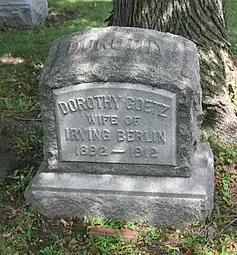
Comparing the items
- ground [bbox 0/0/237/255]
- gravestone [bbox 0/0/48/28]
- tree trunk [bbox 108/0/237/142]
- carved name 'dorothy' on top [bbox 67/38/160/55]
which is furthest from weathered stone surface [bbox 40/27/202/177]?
gravestone [bbox 0/0/48/28]

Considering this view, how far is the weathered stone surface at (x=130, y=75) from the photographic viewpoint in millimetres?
3502

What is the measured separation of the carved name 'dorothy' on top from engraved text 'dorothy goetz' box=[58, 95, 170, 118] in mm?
303

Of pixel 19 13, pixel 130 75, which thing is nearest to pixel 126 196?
pixel 130 75

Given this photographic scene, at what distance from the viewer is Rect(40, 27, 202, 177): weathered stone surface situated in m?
3.50

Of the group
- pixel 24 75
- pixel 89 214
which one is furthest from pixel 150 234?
pixel 24 75

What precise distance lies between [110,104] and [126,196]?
595mm

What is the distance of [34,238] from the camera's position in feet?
12.2

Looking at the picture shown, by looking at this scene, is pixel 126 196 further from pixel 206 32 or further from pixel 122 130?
pixel 206 32

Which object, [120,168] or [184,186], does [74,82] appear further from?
[184,186]

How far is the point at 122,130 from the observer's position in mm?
3684

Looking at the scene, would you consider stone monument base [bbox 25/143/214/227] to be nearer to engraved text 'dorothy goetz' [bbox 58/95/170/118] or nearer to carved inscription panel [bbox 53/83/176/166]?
carved inscription panel [bbox 53/83/176/166]

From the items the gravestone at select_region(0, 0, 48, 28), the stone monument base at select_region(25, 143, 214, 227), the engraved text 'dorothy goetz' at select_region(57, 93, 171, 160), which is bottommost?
the gravestone at select_region(0, 0, 48, 28)

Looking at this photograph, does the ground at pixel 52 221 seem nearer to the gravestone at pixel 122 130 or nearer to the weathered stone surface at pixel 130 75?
the gravestone at pixel 122 130

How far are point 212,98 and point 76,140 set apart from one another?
139 centimetres
